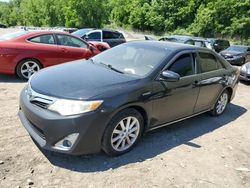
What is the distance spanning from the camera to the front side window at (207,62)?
5199mm

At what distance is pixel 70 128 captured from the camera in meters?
3.37

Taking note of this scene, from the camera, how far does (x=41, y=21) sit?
83.1 m

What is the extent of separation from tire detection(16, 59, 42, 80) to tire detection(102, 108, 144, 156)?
4.39m

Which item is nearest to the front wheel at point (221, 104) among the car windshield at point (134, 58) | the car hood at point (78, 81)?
the car windshield at point (134, 58)

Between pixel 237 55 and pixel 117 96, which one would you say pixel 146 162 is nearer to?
pixel 117 96

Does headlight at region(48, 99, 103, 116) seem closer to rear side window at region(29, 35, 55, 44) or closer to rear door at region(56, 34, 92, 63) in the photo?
rear side window at region(29, 35, 55, 44)

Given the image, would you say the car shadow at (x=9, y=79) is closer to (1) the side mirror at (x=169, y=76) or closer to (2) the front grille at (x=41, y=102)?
(2) the front grille at (x=41, y=102)

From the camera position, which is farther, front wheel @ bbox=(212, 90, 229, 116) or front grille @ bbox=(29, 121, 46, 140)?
front wheel @ bbox=(212, 90, 229, 116)

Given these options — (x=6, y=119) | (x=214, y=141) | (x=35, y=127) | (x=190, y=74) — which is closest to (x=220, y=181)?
(x=214, y=141)

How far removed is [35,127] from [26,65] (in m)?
4.17

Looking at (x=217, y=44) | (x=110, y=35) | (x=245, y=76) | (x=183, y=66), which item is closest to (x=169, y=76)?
(x=183, y=66)

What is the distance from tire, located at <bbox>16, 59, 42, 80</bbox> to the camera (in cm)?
730

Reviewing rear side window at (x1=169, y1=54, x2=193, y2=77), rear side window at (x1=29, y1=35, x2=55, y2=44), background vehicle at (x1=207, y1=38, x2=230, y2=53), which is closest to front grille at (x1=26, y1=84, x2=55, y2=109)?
rear side window at (x1=169, y1=54, x2=193, y2=77)

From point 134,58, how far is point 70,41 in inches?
159
